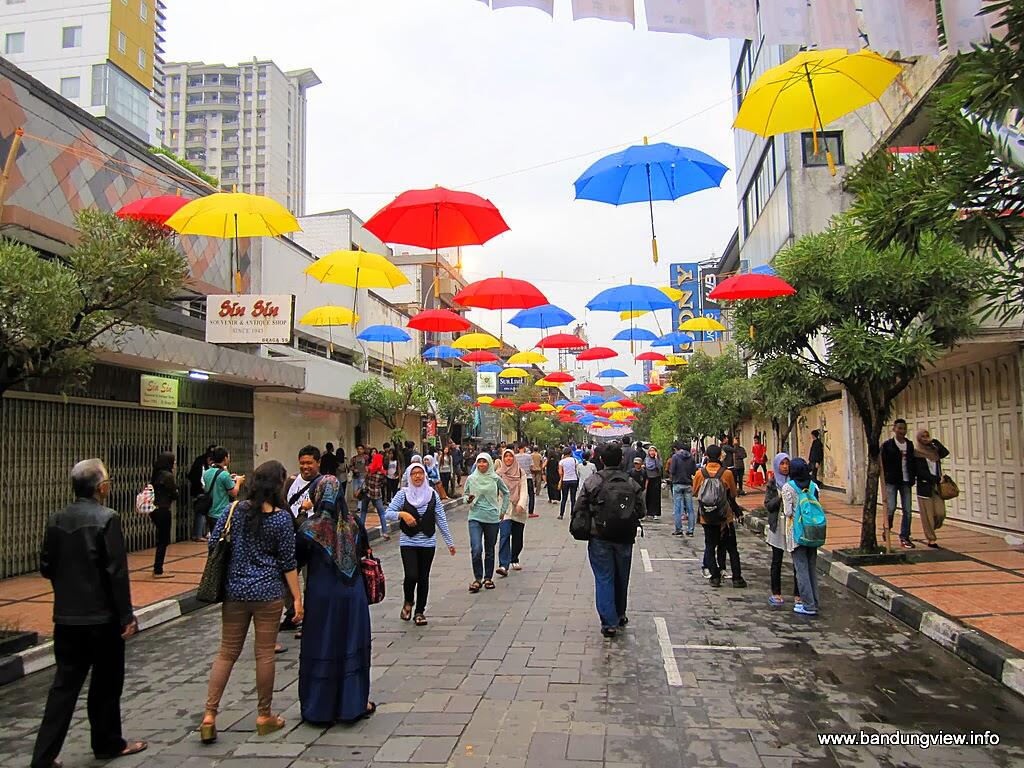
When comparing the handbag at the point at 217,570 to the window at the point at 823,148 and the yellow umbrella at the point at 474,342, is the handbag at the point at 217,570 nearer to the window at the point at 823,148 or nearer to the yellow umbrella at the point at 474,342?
the yellow umbrella at the point at 474,342

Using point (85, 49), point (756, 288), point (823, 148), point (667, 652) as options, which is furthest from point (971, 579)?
point (85, 49)

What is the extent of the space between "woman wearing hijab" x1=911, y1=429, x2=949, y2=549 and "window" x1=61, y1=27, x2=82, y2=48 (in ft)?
182

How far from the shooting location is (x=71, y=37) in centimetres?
4934

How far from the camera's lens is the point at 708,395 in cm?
2573

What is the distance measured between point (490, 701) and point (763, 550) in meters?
9.56

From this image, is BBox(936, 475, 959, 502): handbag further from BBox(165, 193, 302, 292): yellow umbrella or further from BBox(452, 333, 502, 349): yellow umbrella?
BBox(452, 333, 502, 349): yellow umbrella

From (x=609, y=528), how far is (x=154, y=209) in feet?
26.7

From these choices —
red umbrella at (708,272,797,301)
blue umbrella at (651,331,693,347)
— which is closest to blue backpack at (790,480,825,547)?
red umbrella at (708,272,797,301)

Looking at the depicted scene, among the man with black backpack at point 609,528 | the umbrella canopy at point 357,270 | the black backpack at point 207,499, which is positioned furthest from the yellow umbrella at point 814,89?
the black backpack at point 207,499

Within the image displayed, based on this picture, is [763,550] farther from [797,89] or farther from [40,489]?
[40,489]

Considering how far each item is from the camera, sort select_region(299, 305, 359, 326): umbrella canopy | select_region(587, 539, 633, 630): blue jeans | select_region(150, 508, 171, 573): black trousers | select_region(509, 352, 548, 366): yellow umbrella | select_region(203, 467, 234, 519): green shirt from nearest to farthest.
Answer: select_region(587, 539, 633, 630): blue jeans, select_region(150, 508, 171, 573): black trousers, select_region(203, 467, 234, 519): green shirt, select_region(299, 305, 359, 326): umbrella canopy, select_region(509, 352, 548, 366): yellow umbrella

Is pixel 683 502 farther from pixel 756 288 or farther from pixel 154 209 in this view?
pixel 154 209

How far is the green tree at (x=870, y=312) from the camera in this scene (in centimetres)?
1000

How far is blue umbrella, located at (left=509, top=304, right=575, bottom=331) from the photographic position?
18.4m
